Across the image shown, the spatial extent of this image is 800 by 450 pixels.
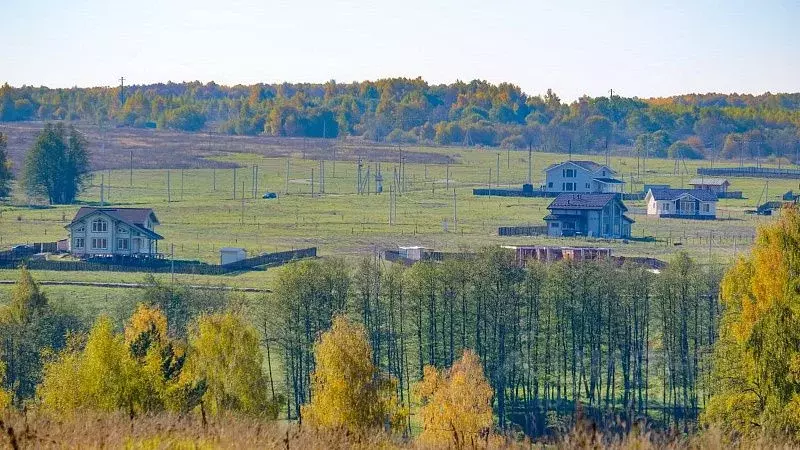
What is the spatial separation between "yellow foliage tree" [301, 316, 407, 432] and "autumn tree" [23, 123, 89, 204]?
199ft

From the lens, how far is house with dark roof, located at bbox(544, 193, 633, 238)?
6900cm

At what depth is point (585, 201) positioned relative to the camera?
6994cm

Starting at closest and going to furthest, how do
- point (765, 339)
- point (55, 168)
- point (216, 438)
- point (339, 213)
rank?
point (216, 438) → point (765, 339) → point (339, 213) → point (55, 168)

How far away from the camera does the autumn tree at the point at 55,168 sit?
85938mm

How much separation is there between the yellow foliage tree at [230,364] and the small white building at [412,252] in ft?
79.8

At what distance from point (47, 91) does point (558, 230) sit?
477 feet

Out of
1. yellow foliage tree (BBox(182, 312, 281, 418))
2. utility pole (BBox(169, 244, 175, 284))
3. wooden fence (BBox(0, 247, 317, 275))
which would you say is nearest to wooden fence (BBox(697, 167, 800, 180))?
wooden fence (BBox(0, 247, 317, 275))

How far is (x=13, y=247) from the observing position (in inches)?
2327

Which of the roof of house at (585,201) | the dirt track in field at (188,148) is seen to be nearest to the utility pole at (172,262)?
the roof of house at (585,201)

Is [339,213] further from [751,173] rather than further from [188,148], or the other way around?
[188,148]

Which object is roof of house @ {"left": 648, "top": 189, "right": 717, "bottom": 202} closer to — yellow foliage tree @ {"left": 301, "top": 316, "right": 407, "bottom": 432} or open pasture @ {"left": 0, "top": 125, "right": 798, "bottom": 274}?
open pasture @ {"left": 0, "top": 125, "right": 798, "bottom": 274}

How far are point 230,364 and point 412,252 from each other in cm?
2672

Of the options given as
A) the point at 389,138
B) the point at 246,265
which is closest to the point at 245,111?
the point at 389,138

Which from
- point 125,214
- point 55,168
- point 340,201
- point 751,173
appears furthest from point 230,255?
point 751,173
